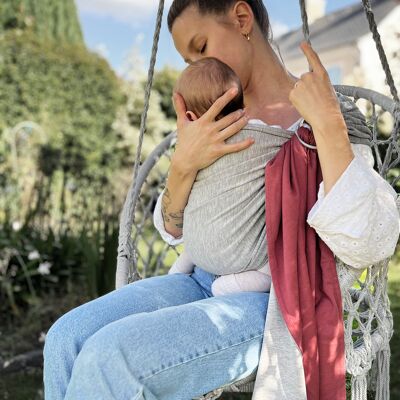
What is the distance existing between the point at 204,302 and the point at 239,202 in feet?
0.75

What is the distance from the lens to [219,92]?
4.58ft

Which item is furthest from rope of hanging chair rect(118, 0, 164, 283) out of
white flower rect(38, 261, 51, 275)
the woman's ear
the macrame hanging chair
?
white flower rect(38, 261, 51, 275)

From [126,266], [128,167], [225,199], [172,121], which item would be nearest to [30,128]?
[128,167]

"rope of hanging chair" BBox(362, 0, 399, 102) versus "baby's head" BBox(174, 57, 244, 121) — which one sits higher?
"rope of hanging chair" BBox(362, 0, 399, 102)

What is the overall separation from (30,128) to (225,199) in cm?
617

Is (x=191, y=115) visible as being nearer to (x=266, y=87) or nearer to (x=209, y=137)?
(x=209, y=137)

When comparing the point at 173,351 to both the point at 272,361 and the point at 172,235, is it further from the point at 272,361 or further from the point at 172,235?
the point at 172,235

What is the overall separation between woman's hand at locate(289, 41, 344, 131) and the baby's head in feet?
0.48

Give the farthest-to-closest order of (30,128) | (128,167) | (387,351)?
1. (128,167)
2. (30,128)
3. (387,351)

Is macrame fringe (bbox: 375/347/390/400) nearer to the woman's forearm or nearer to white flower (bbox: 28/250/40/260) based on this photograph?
the woman's forearm

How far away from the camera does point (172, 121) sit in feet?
29.4

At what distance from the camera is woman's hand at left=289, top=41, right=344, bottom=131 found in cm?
127

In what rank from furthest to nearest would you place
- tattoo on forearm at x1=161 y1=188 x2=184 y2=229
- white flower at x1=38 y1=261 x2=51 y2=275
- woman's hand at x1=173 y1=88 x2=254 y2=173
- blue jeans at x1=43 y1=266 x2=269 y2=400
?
white flower at x1=38 y1=261 x2=51 y2=275 < tattoo on forearm at x1=161 y1=188 x2=184 y2=229 < woman's hand at x1=173 y1=88 x2=254 y2=173 < blue jeans at x1=43 y1=266 x2=269 y2=400

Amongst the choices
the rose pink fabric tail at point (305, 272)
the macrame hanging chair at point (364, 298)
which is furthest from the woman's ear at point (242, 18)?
the rose pink fabric tail at point (305, 272)
